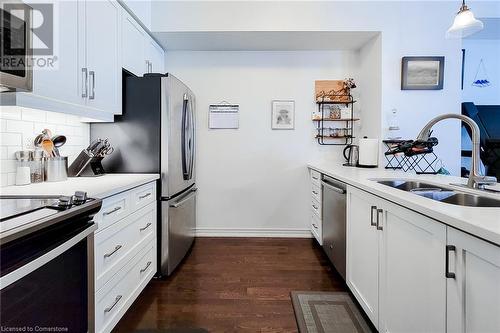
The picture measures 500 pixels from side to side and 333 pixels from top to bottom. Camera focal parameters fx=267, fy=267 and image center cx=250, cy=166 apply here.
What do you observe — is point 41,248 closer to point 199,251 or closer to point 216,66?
point 199,251

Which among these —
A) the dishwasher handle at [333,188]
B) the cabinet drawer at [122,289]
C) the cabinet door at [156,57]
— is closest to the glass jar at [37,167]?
the cabinet drawer at [122,289]

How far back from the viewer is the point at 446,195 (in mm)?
1474

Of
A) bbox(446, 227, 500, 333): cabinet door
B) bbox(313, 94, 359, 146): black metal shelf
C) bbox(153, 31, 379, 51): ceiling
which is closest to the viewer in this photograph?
bbox(446, 227, 500, 333): cabinet door

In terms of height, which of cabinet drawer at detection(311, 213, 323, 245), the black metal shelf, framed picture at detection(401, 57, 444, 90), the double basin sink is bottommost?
cabinet drawer at detection(311, 213, 323, 245)

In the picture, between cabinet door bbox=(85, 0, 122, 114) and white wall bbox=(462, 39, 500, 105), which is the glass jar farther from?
white wall bbox=(462, 39, 500, 105)

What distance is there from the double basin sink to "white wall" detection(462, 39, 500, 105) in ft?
9.42

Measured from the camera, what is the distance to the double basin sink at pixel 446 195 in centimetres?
126

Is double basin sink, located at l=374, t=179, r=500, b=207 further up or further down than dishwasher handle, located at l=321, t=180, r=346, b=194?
further up

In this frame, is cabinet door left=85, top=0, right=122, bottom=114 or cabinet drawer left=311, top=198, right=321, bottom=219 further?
cabinet drawer left=311, top=198, right=321, bottom=219

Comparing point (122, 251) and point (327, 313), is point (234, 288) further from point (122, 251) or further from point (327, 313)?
point (122, 251)

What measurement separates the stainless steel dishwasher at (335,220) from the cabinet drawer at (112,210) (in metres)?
1.52

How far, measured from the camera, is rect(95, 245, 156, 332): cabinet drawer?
1429mm

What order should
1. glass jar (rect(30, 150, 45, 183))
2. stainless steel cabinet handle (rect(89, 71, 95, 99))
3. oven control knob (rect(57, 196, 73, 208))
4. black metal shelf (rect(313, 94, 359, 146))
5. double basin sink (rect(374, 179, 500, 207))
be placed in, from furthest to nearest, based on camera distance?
black metal shelf (rect(313, 94, 359, 146))
stainless steel cabinet handle (rect(89, 71, 95, 99))
glass jar (rect(30, 150, 45, 183))
double basin sink (rect(374, 179, 500, 207))
oven control knob (rect(57, 196, 73, 208))

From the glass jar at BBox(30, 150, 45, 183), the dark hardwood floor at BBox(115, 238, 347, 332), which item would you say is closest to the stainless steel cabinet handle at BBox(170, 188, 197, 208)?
the dark hardwood floor at BBox(115, 238, 347, 332)
